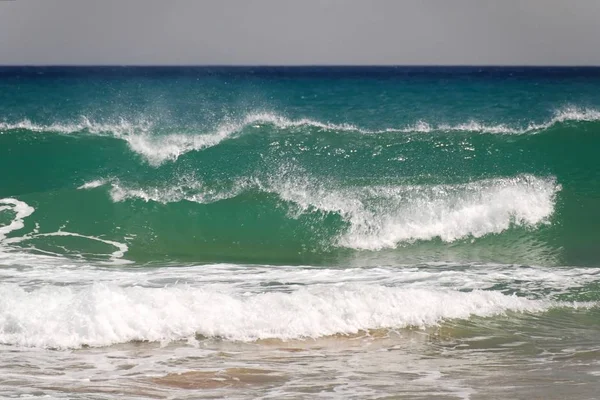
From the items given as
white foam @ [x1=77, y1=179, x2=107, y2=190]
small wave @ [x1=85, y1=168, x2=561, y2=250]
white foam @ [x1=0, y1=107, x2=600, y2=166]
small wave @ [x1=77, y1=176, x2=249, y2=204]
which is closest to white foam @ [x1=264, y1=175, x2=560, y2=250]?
small wave @ [x1=85, y1=168, x2=561, y2=250]

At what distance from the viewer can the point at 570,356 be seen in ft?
21.4

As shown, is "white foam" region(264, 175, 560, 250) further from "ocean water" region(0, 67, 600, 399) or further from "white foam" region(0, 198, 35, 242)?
"white foam" region(0, 198, 35, 242)

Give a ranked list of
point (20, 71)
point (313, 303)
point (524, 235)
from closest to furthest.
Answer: point (313, 303) < point (524, 235) < point (20, 71)

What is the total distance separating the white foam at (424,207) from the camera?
11492 mm

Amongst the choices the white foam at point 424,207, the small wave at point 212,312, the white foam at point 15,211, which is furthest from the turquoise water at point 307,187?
the small wave at point 212,312

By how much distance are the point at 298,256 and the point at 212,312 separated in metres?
3.65

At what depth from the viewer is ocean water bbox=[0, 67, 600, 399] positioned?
6.06 metres

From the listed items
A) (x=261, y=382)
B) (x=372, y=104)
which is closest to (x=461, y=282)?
(x=261, y=382)

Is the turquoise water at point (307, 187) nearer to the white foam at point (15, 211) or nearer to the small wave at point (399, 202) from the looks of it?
the small wave at point (399, 202)

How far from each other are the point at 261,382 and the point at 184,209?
23.2 ft

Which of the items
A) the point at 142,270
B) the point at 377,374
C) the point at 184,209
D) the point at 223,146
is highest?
the point at 223,146

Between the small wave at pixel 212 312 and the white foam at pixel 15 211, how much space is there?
12.2 feet

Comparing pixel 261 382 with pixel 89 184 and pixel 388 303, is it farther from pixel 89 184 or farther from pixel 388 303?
pixel 89 184

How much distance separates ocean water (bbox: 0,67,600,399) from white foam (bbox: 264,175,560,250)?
0.03 metres
